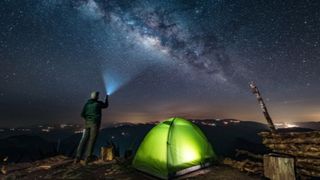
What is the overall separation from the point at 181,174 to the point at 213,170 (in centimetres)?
140

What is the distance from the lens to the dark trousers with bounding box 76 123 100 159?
9328 millimetres

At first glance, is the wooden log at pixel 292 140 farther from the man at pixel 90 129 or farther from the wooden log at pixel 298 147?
the man at pixel 90 129

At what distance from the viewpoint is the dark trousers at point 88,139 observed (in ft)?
30.6

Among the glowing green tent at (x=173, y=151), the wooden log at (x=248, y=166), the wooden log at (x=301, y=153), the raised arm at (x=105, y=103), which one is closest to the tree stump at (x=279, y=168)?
the wooden log at (x=248, y=166)

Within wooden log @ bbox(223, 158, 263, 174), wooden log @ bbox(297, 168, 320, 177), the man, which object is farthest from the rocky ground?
wooden log @ bbox(297, 168, 320, 177)

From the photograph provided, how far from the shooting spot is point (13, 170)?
9078 millimetres

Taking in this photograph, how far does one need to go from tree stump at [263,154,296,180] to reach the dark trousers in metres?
6.96

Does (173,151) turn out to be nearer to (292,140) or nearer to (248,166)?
(248,166)

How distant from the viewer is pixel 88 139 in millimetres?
9391

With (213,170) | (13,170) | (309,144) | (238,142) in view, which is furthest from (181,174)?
(238,142)

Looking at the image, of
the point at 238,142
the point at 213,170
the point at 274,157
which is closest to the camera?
the point at 274,157

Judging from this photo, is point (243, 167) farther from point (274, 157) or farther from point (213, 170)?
point (274, 157)

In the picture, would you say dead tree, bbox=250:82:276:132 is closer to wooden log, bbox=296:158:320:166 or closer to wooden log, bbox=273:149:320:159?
wooden log, bbox=273:149:320:159

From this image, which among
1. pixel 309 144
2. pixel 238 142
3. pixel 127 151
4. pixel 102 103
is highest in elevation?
pixel 102 103
